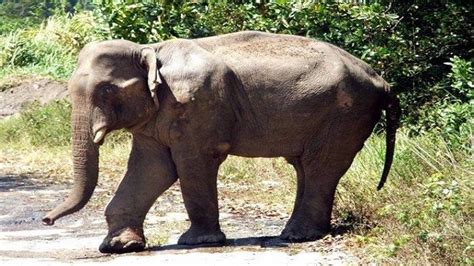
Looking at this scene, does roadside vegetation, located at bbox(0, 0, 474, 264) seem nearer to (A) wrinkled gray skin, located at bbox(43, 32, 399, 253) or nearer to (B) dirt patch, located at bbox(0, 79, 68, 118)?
(A) wrinkled gray skin, located at bbox(43, 32, 399, 253)

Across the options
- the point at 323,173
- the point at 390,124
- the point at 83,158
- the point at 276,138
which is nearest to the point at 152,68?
the point at 83,158

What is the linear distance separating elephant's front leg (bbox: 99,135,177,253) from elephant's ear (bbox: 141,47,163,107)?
24.5 inches

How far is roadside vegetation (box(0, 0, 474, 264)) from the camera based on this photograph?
900 centimetres

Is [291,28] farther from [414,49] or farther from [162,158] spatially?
[162,158]

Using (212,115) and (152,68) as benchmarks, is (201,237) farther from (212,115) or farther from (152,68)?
(152,68)

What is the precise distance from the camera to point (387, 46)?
48.1 ft

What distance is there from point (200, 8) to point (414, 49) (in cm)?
337

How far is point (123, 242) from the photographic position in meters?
10.8

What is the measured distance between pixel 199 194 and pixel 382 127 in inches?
186

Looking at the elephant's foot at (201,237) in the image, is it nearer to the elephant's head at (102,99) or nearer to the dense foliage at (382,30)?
the elephant's head at (102,99)

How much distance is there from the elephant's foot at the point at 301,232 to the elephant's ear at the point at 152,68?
1675mm

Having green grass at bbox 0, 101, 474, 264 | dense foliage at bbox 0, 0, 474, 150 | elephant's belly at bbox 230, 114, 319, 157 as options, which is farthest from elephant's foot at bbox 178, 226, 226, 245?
dense foliage at bbox 0, 0, 474, 150

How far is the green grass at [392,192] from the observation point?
343 inches

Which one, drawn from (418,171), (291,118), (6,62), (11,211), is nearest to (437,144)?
(418,171)
